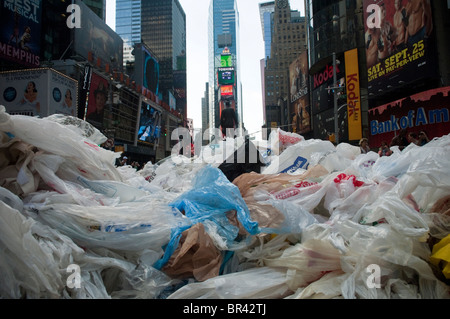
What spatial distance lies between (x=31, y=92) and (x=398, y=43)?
18.4m

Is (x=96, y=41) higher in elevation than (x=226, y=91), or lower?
lower

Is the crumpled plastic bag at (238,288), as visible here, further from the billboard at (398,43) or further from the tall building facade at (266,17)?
the tall building facade at (266,17)

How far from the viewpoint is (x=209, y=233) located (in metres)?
1.94

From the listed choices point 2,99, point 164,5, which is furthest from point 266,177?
point 164,5

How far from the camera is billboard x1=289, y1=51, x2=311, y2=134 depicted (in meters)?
31.7

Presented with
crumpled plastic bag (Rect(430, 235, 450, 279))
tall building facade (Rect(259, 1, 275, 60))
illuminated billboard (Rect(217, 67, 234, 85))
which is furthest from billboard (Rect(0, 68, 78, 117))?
tall building facade (Rect(259, 1, 275, 60))

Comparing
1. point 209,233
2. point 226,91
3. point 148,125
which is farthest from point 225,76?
point 209,233

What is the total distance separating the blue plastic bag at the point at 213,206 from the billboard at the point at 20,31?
19749 millimetres

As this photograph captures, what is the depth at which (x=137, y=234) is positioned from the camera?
1.79 metres

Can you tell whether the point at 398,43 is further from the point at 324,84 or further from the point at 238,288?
the point at 238,288

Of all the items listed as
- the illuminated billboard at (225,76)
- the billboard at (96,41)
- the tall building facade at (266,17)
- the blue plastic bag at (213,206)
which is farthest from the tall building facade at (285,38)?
the blue plastic bag at (213,206)

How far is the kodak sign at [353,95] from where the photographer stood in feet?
71.7

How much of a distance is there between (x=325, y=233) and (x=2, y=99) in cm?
1759

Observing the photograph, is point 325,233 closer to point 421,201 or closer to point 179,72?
point 421,201
